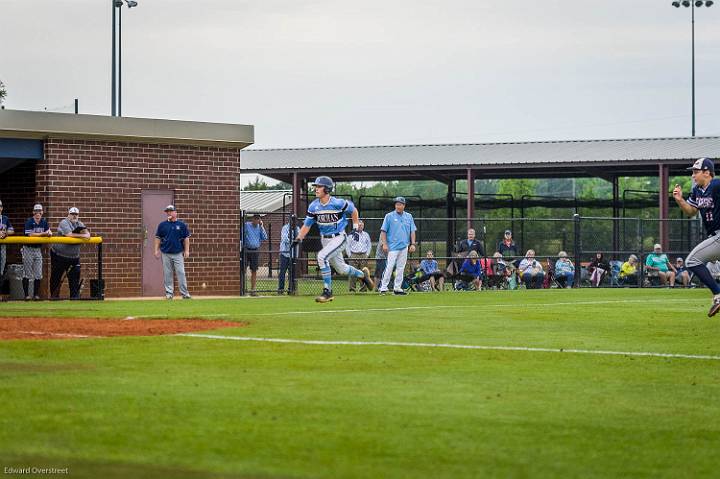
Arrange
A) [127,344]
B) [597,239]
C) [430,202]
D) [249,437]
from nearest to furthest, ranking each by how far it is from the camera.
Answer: [249,437]
[127,344]
[430,202]
[597,239]

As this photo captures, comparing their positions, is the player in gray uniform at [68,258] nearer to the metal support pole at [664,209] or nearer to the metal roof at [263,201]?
the metal support pole at [664,209]

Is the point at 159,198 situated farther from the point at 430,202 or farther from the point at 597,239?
the point at 597,239

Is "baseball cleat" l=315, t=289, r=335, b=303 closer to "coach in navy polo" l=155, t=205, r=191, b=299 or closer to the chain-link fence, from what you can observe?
"coach in navy polo" l=155, t=205, r=191, b=299

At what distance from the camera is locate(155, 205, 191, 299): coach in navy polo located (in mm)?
24016

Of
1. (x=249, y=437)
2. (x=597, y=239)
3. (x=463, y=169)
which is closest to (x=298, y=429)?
(x=249, y=437)

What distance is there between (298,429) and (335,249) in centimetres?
1489

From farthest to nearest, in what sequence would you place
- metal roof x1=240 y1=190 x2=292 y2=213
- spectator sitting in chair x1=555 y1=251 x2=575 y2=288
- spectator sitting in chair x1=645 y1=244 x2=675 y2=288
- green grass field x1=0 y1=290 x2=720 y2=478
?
metal roof x1=240 y1=190 x2=292 y2=213
spectator sitting in chair x1=645 y1=244 x2=675 y2=288
spectator sitting in chair x1=555 y1=251 x2=575 y2=288
green grass field x1=0 y1=290 x2=720 y2=478

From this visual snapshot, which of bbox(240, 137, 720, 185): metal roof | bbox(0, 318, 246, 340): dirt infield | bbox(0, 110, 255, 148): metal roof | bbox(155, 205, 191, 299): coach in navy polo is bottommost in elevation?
bbox(0, 318, 246, 340): dirt infield

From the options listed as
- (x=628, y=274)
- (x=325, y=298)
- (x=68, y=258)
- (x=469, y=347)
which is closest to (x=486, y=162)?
(x=628, y=274)

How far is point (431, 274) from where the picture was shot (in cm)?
2875

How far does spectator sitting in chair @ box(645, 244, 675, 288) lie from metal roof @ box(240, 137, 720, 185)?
6543mm

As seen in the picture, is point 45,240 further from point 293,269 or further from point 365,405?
point 365,405

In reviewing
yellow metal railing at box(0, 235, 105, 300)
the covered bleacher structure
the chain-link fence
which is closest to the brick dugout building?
the chain-link fence

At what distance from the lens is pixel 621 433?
7074 mm
